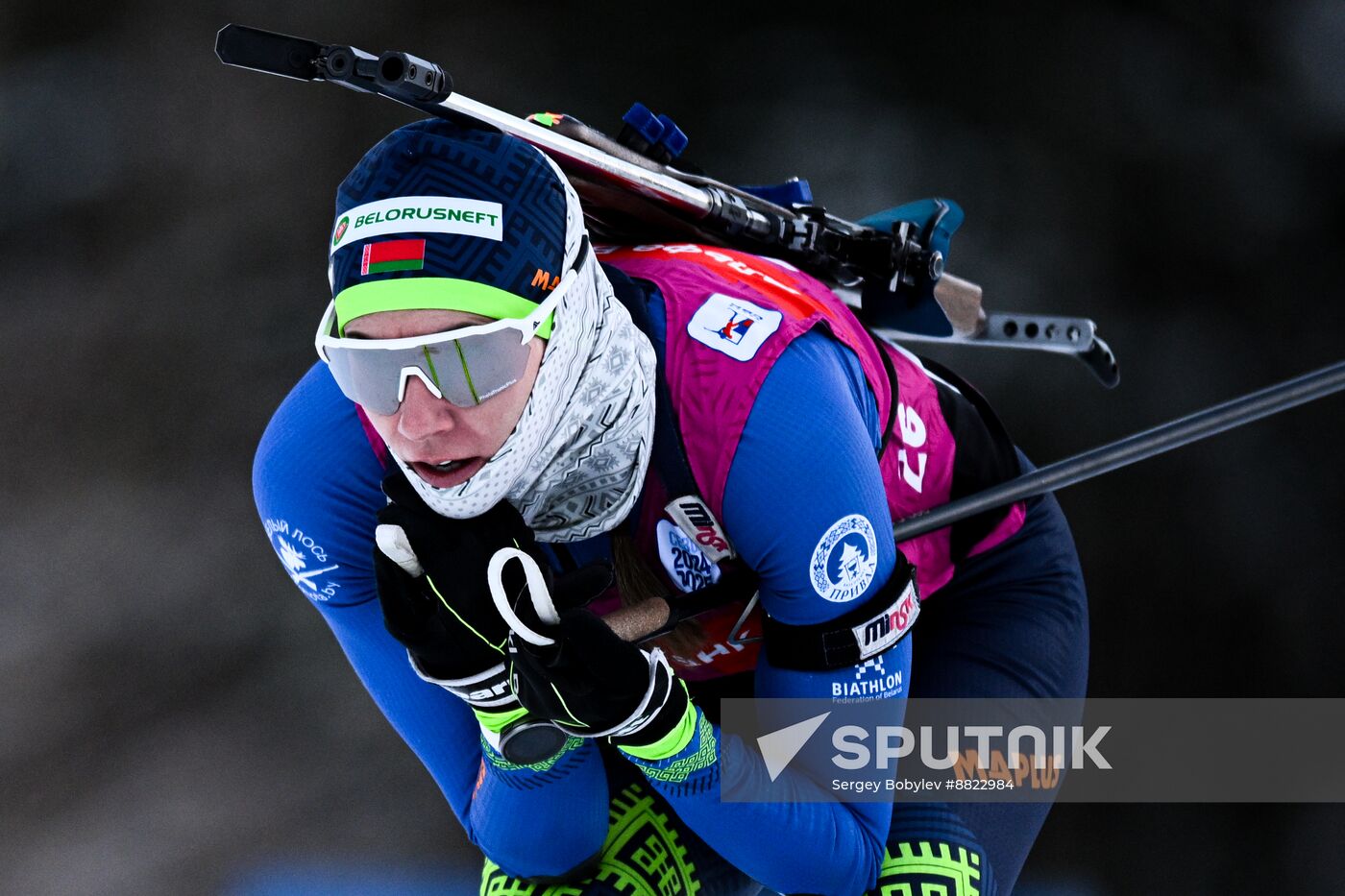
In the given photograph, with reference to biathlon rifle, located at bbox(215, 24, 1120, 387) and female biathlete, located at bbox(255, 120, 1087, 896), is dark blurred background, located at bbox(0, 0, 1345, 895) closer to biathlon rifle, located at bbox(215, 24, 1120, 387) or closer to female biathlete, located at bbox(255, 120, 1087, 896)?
biathlon rifle, located at bbox(215, 24, 1120, 387)

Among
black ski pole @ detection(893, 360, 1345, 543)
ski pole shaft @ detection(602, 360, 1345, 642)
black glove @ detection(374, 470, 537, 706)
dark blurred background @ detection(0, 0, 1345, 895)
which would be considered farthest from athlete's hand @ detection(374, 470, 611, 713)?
dark blurred background @ detection(0, 0, 1345, 895)

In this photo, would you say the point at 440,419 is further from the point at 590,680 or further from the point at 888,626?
the point at 888,626

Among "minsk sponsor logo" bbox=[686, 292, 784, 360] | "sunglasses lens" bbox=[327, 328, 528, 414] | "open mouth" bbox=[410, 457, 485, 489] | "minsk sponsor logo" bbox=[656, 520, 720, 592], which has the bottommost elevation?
"open mouth" bbox=[410, 457, 485, 489]

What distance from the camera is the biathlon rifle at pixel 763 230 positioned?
125cm

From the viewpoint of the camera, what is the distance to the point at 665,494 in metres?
1.44

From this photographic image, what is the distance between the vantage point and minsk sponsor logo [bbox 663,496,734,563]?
56.0 inches

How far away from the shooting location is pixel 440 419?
1247 millimetres

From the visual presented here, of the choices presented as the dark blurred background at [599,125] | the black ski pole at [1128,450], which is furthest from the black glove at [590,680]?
the dark blurred background at [599,125]

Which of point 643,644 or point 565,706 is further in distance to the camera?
point 643,644

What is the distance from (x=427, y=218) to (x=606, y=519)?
364mm

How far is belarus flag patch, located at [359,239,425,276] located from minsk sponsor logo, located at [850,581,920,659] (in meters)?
0.54

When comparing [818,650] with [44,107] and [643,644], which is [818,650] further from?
[44,107]

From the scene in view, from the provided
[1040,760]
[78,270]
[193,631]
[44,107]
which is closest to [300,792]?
[193,631]

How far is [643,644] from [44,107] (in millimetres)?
A: 2033
